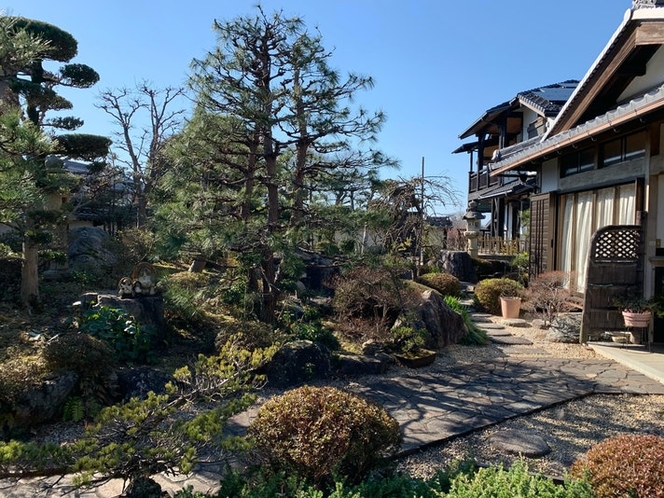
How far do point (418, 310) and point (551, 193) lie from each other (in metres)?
4.99

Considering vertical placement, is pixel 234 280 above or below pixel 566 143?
below

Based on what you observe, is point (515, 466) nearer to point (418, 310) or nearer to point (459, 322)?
point (418, 310)

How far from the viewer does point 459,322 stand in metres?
7.78

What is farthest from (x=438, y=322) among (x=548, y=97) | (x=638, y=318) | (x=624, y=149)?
(x=548, y=97)

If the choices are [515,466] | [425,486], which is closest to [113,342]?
[425,486]

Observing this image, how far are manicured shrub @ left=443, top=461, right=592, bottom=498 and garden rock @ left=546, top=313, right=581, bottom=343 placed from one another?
5837mm

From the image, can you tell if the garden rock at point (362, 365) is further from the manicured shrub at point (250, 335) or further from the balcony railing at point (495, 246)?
the balcony railing at point (495, 246)

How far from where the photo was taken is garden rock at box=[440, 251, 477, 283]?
13922 millimetres

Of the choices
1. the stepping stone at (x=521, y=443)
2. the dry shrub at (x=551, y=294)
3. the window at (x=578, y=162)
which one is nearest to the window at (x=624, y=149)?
the window at (x=578, y=162)

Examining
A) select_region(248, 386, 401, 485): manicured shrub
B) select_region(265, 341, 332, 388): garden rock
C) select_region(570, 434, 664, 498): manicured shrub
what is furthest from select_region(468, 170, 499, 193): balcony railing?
select_region(248, 386, 401, 485): manicured shrub

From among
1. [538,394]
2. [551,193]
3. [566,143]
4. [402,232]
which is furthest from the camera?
Result: [402,232]

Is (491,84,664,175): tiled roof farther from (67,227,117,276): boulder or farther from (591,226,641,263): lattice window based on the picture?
(67,227,117,276): boulder

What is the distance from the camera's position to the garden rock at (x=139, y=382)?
4.52 metres

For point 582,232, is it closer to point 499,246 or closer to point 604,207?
point 604,207
